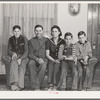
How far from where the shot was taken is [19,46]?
2.16 meters

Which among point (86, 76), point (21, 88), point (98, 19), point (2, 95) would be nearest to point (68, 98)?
point (86, 76)

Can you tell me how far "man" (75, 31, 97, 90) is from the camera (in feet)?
7.04

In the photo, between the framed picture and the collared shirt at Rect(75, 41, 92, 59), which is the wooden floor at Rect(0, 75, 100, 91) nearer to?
the collared shirt at Rect(75, 41, 92, 59)

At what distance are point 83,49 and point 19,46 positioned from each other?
2.21 ft

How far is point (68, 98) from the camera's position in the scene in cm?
204

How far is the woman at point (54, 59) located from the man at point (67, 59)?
4cm

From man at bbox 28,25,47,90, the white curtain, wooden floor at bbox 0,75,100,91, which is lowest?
wooden floor at bbox 0,75,100,91

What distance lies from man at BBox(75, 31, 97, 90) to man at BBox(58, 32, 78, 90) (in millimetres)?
55

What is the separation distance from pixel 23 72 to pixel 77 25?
0.75m

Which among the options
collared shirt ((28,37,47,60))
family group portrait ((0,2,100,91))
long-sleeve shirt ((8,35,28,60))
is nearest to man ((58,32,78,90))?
family group portrait ((0,2,100,91))

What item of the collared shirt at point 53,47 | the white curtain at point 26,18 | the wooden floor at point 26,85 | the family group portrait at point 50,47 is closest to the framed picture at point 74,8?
the family group portrait at point 50,47

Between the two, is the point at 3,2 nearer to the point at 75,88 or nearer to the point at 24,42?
the point at 24,42

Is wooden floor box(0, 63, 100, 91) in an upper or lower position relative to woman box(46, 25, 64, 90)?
lower

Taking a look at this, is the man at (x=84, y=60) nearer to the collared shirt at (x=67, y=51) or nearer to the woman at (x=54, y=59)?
the collared shirt at (x=67, y=51)
